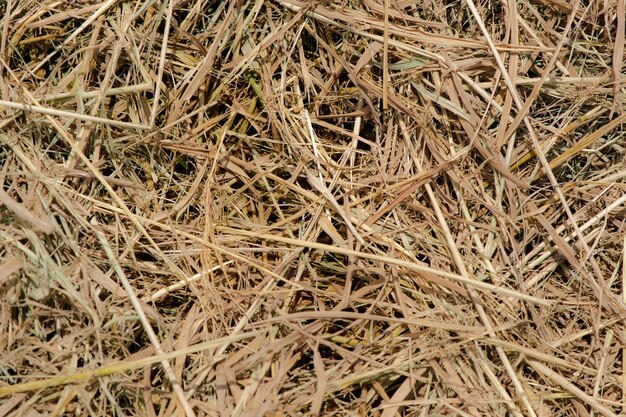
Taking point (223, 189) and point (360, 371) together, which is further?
point (223, 189)

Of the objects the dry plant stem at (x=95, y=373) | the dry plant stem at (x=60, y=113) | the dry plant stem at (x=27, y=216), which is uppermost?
the dry plant stem at (x=60, y=113)

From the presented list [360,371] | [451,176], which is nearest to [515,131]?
[451,176]

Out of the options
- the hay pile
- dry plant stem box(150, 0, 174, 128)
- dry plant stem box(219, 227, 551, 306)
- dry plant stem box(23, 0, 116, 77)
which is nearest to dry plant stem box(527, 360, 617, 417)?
the hay pile

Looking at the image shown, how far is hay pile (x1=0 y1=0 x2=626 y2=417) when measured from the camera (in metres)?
1.39

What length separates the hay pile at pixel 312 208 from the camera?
1388mm

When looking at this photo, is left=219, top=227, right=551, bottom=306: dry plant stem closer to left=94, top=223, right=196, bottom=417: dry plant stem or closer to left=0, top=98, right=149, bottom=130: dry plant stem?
left=94, top=223, right=196, bottom=417: dry plant stem

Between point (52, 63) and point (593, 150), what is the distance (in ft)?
4.31

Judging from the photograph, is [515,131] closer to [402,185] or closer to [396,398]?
[402,185]

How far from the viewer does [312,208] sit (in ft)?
5.01

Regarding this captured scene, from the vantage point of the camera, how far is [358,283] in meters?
1.52

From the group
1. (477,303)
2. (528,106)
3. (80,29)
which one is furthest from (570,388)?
(80,29)

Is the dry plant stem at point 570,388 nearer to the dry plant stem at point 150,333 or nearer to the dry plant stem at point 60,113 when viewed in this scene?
the dry plant stem at point 150,333

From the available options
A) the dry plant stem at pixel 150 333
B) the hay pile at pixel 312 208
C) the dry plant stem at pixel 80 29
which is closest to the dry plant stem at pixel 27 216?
the hay pile at pixel 312 208

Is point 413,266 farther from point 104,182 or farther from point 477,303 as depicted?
point 104,182
